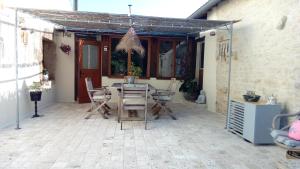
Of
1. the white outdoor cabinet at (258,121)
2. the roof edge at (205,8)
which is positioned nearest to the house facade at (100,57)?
the roof edge at (205,8)

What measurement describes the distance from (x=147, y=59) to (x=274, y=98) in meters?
5.72

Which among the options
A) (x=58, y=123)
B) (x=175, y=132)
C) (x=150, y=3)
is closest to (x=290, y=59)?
(x=175, y=132)

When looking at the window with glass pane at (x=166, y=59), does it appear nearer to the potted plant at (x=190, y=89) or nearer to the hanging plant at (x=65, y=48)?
the potted plant at (x=190, y=89)

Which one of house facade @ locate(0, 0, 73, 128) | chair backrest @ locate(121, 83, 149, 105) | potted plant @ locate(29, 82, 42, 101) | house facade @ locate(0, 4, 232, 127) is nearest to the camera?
house facade @ locate(0, 0, 73, 128)

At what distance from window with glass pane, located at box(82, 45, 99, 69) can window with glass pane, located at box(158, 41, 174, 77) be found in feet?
7.84

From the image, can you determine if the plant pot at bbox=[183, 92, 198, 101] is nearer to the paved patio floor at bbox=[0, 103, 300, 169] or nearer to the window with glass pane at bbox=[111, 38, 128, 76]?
the window with glass pane at bbox=[111, 38, 128, 76]

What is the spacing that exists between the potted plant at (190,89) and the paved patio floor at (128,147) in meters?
3.06

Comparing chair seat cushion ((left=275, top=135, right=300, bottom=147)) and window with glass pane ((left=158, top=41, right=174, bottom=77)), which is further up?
window with glass pane ((left=158, top=41, right=174, bottom=77))

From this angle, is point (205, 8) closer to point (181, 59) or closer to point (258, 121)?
point (181, 59)

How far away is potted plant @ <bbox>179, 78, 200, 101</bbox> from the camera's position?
9.36m

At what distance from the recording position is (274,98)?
15.8 ft

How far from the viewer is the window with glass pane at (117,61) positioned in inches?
384

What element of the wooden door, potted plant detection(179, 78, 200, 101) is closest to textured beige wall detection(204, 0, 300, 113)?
potted plant detection(179, 78, 200, 101)

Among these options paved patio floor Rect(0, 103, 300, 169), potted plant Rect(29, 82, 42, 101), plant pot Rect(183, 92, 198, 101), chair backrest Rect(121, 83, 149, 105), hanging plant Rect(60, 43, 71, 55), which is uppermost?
hanging plant Rect(60, 43, 71, 55)
